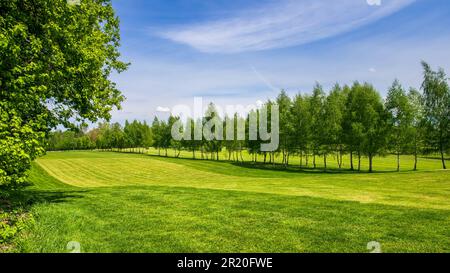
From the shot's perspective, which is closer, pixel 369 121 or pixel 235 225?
pixel 235 225

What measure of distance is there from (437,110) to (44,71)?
239 ft

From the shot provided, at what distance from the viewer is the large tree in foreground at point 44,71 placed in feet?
37.4

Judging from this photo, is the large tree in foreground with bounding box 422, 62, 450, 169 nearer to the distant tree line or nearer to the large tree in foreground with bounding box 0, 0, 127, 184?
the distant tree line

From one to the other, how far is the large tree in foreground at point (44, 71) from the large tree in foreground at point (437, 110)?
66621mm

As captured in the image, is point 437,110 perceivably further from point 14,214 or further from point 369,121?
point 14,214

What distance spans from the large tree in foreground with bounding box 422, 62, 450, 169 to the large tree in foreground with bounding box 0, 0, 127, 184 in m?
66.6

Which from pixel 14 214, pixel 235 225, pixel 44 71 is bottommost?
pixel 235 225

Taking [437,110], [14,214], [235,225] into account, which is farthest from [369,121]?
[14,214]

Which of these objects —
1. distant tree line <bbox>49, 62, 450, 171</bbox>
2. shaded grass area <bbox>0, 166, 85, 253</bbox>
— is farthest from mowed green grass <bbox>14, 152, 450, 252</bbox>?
distant tree line <bbox>49, 62, 450, 171</bbox>

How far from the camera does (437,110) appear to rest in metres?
66.2

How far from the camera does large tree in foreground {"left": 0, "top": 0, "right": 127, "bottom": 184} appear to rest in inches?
449

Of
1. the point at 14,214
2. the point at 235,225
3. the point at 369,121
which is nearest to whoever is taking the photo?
the point at 235,225

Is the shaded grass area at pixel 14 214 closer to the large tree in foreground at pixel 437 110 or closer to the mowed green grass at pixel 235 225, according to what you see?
the mowed green grass at pixel 235 225
